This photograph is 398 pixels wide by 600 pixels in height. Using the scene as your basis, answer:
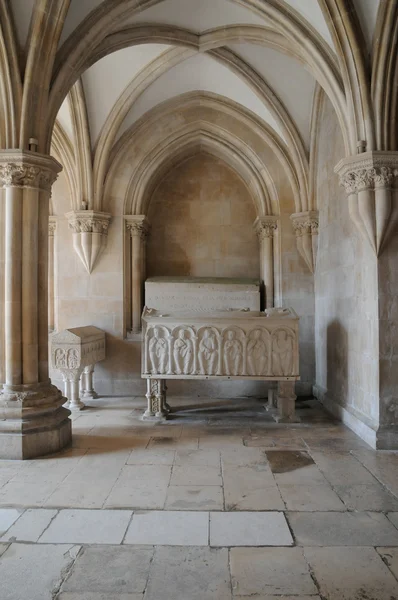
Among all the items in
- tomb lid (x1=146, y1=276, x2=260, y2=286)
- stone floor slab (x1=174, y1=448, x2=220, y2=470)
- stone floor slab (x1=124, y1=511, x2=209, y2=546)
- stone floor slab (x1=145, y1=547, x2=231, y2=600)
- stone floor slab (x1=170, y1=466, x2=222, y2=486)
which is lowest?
stone floor slab (x1=174, y1=448, x2=220, y2=470)

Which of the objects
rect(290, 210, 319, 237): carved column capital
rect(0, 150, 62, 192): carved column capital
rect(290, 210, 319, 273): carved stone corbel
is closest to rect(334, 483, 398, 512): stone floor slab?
rect(0, 150, 62, 192): carved column capital

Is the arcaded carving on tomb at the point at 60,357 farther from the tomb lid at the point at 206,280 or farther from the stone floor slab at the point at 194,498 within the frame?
the stone floor slab at the point at 194,498

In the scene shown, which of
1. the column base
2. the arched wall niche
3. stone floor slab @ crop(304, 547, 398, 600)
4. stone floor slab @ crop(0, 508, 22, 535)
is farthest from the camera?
the arched wall niche

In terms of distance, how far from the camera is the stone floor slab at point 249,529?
264 cm

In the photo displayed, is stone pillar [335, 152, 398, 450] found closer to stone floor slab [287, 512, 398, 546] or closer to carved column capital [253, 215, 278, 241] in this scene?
stone floor slab [287, 512, 398, 546]

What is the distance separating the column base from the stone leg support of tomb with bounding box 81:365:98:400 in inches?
107

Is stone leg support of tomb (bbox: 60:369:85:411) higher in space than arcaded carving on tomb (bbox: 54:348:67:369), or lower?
lower

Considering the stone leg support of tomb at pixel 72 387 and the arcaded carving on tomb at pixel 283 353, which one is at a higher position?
the arcaded carving on tomb at pixel 283 353

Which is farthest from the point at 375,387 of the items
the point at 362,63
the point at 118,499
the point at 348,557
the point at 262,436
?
the point at 362,63

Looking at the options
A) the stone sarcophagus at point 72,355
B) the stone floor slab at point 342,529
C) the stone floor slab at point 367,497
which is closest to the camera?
the stone floor slab at point 342,529

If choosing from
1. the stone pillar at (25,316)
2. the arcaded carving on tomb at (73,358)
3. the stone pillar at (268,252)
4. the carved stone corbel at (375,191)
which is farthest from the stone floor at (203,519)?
the stone pillar at (268,252)

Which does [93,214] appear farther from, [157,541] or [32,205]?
[157,541]

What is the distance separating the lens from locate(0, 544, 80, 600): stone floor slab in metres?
2.18

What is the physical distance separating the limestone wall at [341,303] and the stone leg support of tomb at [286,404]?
64 cm
